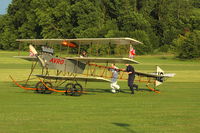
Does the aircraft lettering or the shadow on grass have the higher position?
the aircraft lettering

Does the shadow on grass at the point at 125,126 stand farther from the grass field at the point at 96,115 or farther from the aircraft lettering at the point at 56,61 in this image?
the aircraft lettering at the point at 56,61

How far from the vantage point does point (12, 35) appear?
380 ft

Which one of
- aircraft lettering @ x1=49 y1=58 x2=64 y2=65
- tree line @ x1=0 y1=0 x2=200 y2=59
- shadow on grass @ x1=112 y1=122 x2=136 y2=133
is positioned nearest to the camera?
shadow on grass @ x1=112 y1=122 x2=136 y2=133

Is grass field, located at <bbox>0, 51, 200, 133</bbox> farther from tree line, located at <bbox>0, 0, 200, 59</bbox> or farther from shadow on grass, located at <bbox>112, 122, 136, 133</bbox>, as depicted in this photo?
tree line, located at <bbox>0, 0, 200, 59</bbox>

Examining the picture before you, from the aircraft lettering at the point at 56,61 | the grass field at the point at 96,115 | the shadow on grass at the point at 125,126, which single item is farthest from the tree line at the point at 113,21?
the shadow on grass at the point at 125,126

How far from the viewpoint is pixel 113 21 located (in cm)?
9875

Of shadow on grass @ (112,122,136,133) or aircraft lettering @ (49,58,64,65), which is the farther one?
aircraft lettering @ (49,58,64,65)

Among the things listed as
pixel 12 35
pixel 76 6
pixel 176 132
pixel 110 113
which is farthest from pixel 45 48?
pixel 12 35

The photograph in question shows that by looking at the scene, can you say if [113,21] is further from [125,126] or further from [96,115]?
[125,126]

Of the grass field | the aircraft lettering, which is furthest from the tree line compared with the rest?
the grass field

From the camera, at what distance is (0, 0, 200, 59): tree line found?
92.8 m

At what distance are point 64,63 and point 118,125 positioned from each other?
8.29 metres

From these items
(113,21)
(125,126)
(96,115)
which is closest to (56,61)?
(96,115)

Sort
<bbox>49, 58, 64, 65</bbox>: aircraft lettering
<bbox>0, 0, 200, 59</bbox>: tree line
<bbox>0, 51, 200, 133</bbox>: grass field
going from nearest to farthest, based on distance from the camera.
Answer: <bbox>0, 51, 200, 133</bbox>: grass field, <bbox>49, 58, 64, 65</bbox>: aircraft lettering, <bbox>0, 0, 200, 59</bbox>: tree line
